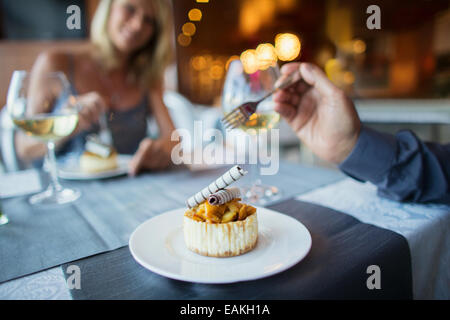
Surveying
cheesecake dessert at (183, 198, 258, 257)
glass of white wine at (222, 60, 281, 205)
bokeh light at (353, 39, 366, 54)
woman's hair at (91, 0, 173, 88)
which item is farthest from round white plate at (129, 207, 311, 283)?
bokeh light at (353, 39, 366, 54)

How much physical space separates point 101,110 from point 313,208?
74 cm

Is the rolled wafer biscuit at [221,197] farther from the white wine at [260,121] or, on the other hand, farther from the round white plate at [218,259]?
the white wine at [260,121]

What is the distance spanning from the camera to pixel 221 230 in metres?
0.46

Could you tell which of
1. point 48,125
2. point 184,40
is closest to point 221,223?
point 48,125

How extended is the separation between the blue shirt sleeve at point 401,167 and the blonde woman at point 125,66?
3.68 ft

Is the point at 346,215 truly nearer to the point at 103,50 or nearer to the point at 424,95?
the point at 103,50

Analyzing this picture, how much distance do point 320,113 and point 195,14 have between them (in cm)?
418

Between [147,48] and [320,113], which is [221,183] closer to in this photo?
[320,113]

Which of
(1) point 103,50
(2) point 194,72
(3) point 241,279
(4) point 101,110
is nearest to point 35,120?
(4) point 101,110

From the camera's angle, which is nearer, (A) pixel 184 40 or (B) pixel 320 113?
(B) pixel 320 113

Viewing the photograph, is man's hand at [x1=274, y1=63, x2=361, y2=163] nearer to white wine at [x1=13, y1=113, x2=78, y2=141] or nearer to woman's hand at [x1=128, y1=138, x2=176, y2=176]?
woman's hand at [x1=128, y1=138, x2=176, y2=176]

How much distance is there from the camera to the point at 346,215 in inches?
24.6

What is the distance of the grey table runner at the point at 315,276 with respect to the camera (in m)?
0.39

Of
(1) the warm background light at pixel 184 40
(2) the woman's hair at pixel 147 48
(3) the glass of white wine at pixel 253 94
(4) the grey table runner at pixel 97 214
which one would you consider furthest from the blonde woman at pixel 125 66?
(1) the warm background light at pixel 184 40
